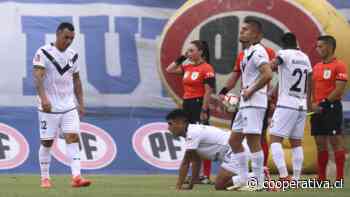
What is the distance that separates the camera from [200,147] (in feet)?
38.0

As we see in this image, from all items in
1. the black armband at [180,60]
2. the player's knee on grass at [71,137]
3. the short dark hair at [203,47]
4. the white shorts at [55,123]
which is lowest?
the player's knee on grass at [71,137]

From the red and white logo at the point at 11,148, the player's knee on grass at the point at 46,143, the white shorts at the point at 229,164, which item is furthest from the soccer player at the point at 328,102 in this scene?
the red and white logo at the point at 11,148

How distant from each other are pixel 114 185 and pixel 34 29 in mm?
4335

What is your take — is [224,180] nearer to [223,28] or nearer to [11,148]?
[223,28]

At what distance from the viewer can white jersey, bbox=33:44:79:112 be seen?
11.6m

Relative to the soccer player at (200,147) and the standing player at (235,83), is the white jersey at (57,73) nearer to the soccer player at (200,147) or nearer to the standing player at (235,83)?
the soccer player at (200,147)

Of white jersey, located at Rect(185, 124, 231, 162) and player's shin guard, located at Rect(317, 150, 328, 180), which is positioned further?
player's shin guard, located at Rect(317, 150, 328, 180)

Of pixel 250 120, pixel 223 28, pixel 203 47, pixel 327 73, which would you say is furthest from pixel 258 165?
pixel 223 28

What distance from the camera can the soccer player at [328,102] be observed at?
12469 millimetres

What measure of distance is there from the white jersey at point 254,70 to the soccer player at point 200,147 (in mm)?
662

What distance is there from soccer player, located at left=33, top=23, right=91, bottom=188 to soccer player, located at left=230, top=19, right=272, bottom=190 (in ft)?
6.01

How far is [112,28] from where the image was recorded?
15797 mm

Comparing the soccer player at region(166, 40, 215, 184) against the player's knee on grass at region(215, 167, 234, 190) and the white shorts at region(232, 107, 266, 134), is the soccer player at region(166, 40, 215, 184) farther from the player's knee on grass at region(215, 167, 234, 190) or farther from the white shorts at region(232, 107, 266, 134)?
the white shorts at region(232, 107, 266, 134)

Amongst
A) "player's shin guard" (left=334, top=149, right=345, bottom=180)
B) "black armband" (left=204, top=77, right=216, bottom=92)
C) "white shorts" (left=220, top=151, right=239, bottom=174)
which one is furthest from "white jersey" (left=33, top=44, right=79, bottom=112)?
"player's shin guard" (left=334, top=149, right=345, bottom=180)
